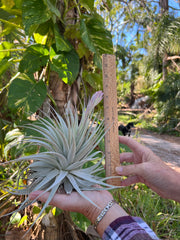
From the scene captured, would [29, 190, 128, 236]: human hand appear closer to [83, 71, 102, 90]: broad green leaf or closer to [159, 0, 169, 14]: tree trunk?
[83, 71, 102, 90]: broad green leaf

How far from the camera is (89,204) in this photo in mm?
499

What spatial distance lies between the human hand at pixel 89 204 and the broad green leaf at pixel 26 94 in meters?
0.33

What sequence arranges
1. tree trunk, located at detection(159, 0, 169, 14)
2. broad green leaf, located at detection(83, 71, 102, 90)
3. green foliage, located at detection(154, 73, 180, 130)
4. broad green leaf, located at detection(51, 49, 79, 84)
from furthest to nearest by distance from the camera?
1. tree trunk, located at detection(159, 0, 169, 14)
2. green foliage, located at detection(154, 73, 180, 130)
3. broad green leaf, located at detection(83, 71, 102, 90)
4. broad green leaf, located at detection(51, 49, 79, 84)

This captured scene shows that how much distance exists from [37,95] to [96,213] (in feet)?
1.49

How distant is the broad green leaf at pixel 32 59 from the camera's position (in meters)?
0.72

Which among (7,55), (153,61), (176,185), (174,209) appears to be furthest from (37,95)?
(153,61)

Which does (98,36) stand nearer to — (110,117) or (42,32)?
(42,32)

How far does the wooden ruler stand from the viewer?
601 millimetres

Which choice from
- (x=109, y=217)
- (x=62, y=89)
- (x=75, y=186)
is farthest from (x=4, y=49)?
(x=109, y=217)

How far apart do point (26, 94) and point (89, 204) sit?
1.47ft

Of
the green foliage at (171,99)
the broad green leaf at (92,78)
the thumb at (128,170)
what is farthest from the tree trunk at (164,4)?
the thumb at (128,170)

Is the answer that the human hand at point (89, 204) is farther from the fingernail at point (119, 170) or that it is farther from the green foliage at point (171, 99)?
the green foliage at point (171, 99)

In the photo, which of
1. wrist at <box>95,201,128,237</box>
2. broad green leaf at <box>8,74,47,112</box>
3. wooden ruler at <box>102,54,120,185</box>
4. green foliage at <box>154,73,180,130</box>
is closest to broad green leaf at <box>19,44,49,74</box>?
broad green leaf at <box>8,74,47,112</box>

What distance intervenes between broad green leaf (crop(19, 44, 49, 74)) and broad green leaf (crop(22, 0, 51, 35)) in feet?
0.30
